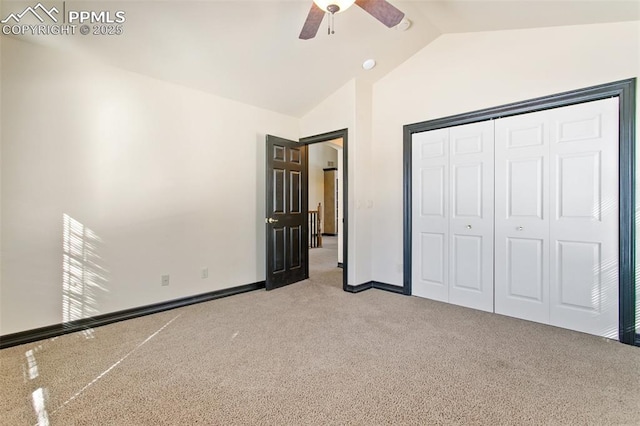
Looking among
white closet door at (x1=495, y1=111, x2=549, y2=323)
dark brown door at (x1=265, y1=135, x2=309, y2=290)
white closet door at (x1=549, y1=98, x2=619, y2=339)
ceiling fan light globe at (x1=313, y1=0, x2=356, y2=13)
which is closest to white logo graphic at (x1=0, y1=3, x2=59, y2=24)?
ceiling fan light globe at (x1=313, y1=0, x2=356, y2=13)

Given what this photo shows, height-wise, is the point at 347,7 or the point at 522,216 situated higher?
the point at 347,7

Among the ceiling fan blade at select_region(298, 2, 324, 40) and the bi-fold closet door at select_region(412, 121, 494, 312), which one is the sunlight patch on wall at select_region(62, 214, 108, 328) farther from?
the bi-fold closet door at select_region(412, 121, 494, 312)

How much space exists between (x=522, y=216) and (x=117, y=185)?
158 inches

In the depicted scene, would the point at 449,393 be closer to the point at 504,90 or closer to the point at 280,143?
the point at 504,90

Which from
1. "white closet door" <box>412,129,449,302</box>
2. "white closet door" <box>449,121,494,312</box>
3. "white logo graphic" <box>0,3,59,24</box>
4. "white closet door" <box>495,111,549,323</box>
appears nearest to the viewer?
"white logo graphic" <box>0,3,59,24</box>

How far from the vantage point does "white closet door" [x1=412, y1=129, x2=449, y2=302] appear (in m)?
3.62

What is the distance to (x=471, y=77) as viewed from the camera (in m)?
3.36

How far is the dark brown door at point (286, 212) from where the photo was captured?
4.16 meters

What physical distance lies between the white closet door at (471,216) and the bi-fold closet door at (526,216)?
0.4 inches

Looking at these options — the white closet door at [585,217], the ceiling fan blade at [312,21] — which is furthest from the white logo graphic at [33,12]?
the white closet door at [585,217]

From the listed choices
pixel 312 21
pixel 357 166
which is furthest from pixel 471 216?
pixel 312 21

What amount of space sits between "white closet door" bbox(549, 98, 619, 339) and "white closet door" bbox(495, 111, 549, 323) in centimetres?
7

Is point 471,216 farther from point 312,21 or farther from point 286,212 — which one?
point 312,21

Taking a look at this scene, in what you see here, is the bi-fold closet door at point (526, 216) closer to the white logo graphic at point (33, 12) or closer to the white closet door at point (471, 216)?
the white closet door at point (471, 216)
